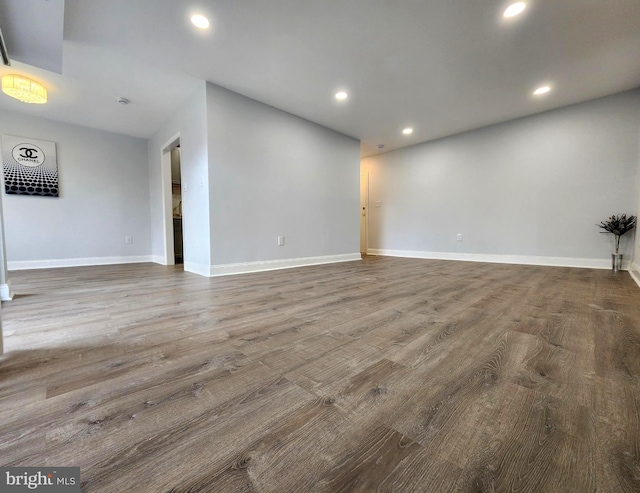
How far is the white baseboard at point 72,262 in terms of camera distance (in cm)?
395

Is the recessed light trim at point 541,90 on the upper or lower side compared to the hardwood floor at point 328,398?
upper

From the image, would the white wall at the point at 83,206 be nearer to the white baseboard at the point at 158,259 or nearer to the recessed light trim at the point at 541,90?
the white baseboard at the point at 158,259

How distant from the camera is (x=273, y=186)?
3.76 meters

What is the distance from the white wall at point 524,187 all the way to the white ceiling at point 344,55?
0.43 metres

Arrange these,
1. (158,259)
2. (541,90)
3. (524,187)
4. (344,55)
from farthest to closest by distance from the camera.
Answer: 1. (158,259)
2. (524,187)
3. (541,90)
4. (344,55)

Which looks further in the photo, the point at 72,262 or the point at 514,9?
the point at 72,262

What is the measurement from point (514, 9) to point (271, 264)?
3562 millimetres

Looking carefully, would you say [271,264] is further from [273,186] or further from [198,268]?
[273,186]

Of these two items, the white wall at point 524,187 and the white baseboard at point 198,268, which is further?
the white wall at point 524,187

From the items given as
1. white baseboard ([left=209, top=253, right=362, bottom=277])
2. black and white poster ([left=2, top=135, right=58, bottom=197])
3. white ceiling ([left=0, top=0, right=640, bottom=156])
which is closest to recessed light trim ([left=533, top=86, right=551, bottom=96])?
white ceiling ([left=0, top=0, right=640, bottom=156])

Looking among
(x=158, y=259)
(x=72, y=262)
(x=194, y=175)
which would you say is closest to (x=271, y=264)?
(x=194, y=175)

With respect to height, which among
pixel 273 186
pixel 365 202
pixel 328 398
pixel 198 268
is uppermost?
pixel 365 202

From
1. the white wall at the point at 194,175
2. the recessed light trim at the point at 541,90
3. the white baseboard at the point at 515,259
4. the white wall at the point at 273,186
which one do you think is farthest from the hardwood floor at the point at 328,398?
the recessed light trim at the point at 541,90

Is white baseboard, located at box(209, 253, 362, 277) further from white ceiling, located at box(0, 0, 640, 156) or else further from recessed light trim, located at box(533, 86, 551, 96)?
recessed light trim, located at box(533, 86, 551, 96)
